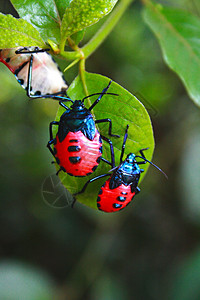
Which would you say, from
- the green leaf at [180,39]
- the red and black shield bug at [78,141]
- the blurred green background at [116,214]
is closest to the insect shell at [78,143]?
the red and black shield bug at [78,141]

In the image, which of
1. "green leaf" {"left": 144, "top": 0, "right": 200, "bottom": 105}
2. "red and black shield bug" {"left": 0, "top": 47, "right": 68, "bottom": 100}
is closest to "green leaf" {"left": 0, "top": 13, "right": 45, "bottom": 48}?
"red and black shield bug" {"left": 0, "top": 47, "right": 68, "bottom": 100}

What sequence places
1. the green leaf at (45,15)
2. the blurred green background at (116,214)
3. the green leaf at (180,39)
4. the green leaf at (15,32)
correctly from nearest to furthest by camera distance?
the green leaf at (15,32)
the green leaf at (45,15)
the green leaf at (180,39)
the blurred green background at (116,214)

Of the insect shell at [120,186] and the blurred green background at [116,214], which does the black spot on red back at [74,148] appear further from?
the blurred green background at [116,214]

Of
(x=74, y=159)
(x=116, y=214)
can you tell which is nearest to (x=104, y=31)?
(x=74, y=159)

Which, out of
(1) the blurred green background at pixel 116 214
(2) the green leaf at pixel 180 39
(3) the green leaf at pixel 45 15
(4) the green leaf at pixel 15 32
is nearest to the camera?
(4) the green leaf at pixel 15 32

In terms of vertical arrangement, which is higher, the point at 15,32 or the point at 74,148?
the point at 15,32

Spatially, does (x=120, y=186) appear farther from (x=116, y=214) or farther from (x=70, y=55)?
(x=116, y=214)

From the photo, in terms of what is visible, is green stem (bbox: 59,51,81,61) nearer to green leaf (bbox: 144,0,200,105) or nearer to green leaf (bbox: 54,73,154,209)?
green leaf (bbox: 54,73,154,209)
